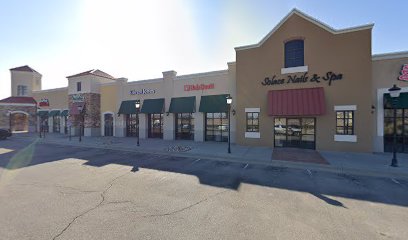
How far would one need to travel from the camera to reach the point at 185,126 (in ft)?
66.5

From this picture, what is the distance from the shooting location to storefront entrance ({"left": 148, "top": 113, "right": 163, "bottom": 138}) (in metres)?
21.7

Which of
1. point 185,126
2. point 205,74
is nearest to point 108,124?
point 185,126

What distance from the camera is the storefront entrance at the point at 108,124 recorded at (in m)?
24.5

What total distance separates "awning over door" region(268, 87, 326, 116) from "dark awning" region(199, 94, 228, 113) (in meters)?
4.15

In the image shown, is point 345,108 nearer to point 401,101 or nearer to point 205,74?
point 401,101

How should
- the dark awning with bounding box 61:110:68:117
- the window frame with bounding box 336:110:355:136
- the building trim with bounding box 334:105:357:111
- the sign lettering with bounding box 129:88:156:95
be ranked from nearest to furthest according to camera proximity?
1. the building trim with bounding box 334:105:357:111
2. the window frame with bounding box 336:110:355:136
3. the sign lettering with bounding box 129:88:156:95
4. the dark awning with bounding box 61:110:68:117

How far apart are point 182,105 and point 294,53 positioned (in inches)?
422

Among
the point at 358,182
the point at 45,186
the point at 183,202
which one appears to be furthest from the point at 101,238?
the point at 358,182

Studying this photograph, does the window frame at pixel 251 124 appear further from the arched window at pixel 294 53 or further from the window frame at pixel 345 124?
the window frame at pixel 345 124

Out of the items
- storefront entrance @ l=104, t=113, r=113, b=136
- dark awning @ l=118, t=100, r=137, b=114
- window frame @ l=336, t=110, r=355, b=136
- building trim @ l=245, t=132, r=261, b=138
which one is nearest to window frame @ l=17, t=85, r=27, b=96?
storefront entrance @ l=104, t=113, r=113, b=136

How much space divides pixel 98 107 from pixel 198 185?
883 inches

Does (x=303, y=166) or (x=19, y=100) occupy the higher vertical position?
(x=19, y=100)

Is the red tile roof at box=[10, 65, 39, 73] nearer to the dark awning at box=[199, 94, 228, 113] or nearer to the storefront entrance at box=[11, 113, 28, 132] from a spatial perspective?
the storefront entrance at box=[11, 113, 28, 132]

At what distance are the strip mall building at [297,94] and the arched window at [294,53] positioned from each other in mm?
69
